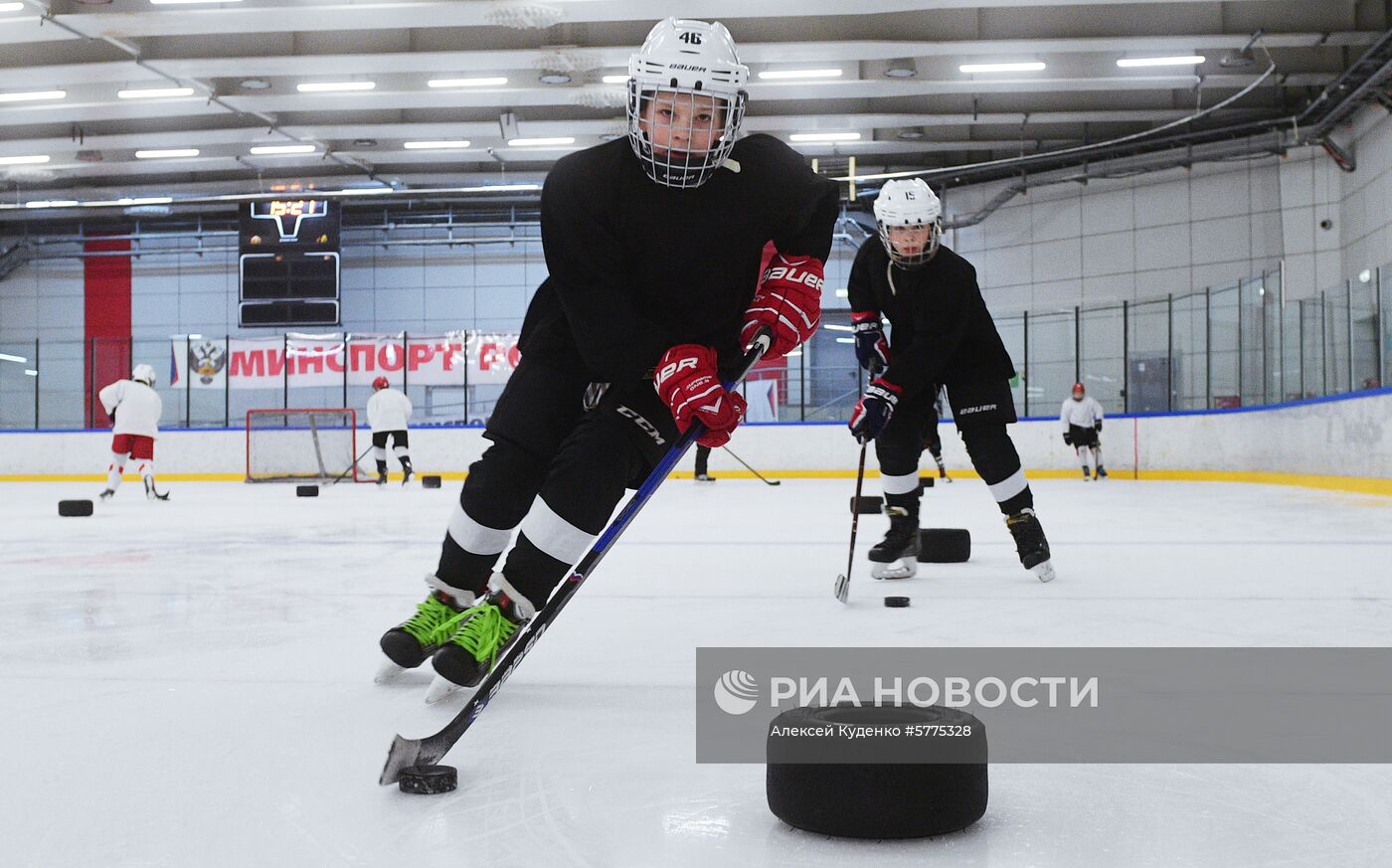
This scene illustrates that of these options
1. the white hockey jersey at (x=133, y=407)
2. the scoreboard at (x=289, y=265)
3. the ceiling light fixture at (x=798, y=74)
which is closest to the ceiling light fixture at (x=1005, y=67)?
the ceiling light fixture at (x=798, y=74)

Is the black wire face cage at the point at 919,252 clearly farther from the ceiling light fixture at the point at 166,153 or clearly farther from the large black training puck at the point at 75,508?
the ceiling light fixture at the point at 166,153

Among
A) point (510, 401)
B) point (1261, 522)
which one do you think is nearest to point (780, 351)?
point (510, 401)

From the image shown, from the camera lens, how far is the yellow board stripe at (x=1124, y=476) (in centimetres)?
876

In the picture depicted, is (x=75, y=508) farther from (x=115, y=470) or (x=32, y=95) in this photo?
(x=32, y=95)

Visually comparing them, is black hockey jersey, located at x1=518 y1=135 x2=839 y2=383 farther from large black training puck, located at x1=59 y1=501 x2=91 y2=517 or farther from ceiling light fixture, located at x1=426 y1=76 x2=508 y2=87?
ceiling light fixture, located at x1=426 y1=76 x2=508 y2=87

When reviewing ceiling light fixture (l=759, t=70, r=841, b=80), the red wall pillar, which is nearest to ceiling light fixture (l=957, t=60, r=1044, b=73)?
ceiling light fixture (l=759, t=70, r=841, b=80)

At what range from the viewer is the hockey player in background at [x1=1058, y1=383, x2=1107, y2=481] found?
469 inches

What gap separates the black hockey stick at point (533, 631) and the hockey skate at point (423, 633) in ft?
0.55

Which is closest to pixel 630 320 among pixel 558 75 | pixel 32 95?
pixel 558 75

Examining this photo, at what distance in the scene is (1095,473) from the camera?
11867 millimetres

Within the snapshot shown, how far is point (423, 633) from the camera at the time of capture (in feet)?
6.03

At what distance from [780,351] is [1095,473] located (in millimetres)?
10716

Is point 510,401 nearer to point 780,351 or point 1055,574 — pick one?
point 780,351

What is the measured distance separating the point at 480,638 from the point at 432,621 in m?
0.22
